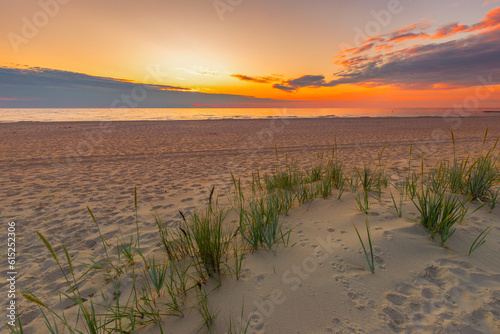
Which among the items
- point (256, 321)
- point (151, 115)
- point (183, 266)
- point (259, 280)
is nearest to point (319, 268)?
point (259, 280)

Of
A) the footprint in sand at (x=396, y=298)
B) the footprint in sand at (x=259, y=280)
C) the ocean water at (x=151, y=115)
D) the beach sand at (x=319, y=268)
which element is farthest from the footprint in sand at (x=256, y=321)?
the ocean water at (x=151, y=115)

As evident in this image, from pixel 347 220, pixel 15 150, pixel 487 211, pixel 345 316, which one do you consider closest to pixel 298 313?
pixel 345 316

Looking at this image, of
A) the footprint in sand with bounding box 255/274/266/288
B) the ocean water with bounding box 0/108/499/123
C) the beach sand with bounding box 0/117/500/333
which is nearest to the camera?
the beach sand with bounding box 0/117/500/333

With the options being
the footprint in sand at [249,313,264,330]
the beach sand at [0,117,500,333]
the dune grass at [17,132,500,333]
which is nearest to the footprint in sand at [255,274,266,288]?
the beach sand at [0,117,500,333]

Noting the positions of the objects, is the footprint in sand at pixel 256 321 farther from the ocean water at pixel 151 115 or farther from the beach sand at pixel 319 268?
the ocean water at pixel 151 115

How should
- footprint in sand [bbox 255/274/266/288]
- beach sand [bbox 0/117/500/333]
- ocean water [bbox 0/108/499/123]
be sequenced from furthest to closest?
ocean water [bbox 0/108/499/123] → footprint in sand [bbox 255/274/266/288] → beach sand [bbox 0/117/500/333]

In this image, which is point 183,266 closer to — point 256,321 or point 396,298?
point 256,321

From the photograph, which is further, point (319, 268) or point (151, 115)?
point (151, 115)

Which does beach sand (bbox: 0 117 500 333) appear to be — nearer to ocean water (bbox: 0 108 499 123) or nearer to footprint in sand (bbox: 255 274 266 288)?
footprint in sand (bbox: 255 274 266 288)

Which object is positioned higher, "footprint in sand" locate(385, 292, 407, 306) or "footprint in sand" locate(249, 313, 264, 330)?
"footprint in sand" locate(385, 292, 407, 306)

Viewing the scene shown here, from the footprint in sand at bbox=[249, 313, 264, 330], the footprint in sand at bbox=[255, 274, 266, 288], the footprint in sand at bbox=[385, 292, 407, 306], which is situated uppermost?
the footprint in sand at bbox=[385, 292, 407, 306]

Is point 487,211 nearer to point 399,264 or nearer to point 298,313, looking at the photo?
point 399,264

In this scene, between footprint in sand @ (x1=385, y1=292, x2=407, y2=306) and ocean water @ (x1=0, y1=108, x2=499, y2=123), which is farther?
ocean water @ (x1=0, y1=108, x2=499, y2=123)

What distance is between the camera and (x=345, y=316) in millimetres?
1830
